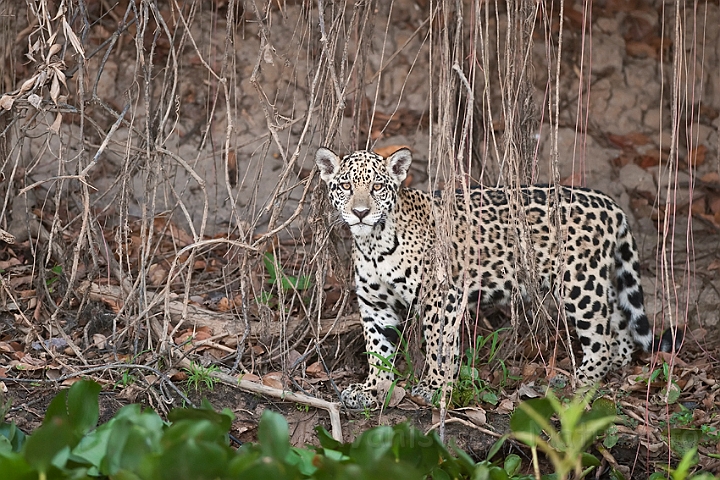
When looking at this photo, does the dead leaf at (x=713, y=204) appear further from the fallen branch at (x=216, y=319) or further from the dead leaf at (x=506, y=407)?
the fallen branch at (x=216, y=319)

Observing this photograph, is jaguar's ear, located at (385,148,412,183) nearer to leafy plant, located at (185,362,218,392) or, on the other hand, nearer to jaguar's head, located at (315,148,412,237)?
jaguar's head, located at (315,148,412,237)

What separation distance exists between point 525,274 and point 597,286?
1.11 meters

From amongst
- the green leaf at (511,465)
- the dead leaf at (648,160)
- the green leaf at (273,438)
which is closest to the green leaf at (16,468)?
the green leaf at (273,438)

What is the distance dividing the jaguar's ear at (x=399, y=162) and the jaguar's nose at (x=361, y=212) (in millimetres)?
373

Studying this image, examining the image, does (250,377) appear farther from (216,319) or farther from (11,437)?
(11,437)

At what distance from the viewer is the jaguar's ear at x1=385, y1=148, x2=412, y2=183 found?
6.28 meters

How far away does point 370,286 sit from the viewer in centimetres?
646

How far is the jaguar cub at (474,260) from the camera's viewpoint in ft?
20.4

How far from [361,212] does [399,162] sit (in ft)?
1.56

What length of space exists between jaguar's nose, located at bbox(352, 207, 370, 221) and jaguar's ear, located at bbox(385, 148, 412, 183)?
37cm

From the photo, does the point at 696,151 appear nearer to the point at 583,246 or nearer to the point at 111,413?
the point at 583,246

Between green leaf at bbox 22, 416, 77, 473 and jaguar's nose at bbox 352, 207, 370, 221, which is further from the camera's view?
jaguar's nose at bbox 352, 207, 370, 221

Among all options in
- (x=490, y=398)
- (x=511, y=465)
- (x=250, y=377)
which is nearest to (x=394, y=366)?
(x=490, y=398)

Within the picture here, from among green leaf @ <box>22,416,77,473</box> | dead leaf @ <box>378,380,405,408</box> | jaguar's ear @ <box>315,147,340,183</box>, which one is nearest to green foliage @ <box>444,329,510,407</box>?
dead leaf @ <box>378,380,405,408</box>
